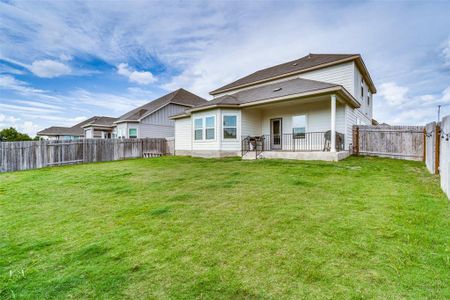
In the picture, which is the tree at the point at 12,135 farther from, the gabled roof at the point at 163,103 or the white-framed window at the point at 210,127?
the white-framed window at the point at 210,127

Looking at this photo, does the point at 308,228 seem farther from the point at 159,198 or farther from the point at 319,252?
the point at 159,198

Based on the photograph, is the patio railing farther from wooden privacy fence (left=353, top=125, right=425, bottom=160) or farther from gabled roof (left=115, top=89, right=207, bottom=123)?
gabled roof (left=115, top=89, right=207, bottom=123)

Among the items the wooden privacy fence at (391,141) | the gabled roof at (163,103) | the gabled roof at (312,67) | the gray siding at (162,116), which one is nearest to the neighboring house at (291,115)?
the gabled roof at (312,67)

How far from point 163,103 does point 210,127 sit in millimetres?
11204

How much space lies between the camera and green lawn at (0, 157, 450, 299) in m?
2.10

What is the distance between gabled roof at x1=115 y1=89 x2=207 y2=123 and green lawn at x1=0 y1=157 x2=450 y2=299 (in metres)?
16.8

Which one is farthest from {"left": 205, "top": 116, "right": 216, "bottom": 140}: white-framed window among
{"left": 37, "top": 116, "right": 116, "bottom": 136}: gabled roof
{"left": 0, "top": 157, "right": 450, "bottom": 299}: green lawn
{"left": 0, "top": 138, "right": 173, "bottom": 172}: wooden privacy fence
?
{"left": 37, "top": 116, "right": 116, "bottom": 136}: gabled roof

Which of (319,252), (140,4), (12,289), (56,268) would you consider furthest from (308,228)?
(140,4)

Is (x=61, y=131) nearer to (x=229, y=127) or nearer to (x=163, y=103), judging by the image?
(x=163, y=103)

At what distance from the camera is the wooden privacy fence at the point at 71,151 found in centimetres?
1133

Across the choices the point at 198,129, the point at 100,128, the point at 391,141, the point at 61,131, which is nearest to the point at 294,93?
the point at 391,141

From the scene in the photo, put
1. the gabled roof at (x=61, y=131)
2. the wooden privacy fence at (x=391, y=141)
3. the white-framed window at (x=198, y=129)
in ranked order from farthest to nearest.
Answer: the gabled roof at (x=61, y=131) → the white-framed window at (x=198, y=129) → the wooden privacy fence at (x=391, y=141)

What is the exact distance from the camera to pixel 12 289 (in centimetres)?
223

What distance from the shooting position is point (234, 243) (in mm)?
2908
